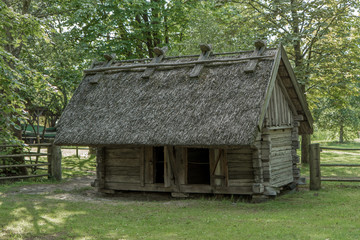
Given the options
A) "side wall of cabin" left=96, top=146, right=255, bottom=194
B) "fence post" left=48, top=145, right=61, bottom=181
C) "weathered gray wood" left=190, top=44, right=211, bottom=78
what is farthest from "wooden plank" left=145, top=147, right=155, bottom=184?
"fence post" left=48, top=145, right=61, bottom=181

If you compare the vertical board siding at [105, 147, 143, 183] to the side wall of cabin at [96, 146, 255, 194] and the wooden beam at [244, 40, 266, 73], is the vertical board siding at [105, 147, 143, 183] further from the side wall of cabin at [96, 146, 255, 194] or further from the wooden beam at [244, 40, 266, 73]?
the wooden beam at [244, 40, 266, 73]

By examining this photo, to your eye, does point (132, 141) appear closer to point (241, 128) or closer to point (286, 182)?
point (241, 128)

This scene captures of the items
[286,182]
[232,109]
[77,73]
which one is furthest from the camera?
[77,73]

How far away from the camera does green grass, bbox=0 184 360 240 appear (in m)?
8.58

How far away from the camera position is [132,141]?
12703 mm

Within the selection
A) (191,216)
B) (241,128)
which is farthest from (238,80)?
(191,216)

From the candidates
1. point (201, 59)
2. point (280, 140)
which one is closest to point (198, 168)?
point (280, 140)

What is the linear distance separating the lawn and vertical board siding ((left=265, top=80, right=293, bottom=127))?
2.42 m

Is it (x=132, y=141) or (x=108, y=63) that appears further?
(x=108, y=63)

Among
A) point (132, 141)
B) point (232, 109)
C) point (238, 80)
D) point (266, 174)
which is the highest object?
point (238, 80)

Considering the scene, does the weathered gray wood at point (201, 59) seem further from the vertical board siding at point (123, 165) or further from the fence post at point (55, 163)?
the fence post at point (55, 163)

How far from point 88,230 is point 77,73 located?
12.6 metres

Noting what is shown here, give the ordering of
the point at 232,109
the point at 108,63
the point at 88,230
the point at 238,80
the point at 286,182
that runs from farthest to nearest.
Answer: the point at 108,63
the point at 286,182
the point at 238,80
the point at 232,109
the point at 88,230

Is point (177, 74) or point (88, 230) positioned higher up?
point (177, 74)
